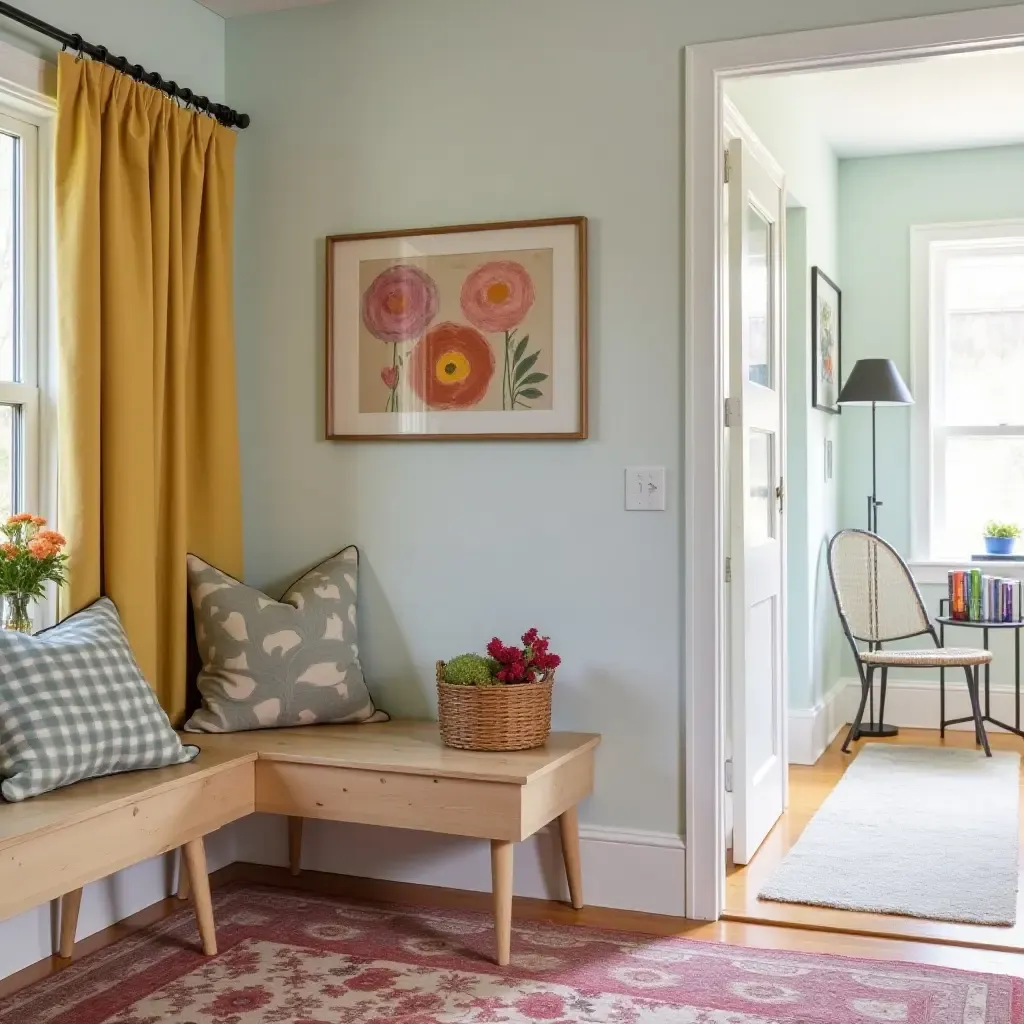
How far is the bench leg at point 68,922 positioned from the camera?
2.87 m

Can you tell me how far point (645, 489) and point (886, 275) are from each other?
Answer: 313 centimetres

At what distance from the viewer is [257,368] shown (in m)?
3.58

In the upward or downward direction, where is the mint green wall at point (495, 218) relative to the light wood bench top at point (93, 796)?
upward

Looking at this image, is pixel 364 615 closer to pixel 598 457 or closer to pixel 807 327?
pixel 598 457

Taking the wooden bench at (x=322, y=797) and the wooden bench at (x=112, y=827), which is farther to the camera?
the wooden bench at (x=322, y=797)

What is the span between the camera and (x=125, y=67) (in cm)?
306

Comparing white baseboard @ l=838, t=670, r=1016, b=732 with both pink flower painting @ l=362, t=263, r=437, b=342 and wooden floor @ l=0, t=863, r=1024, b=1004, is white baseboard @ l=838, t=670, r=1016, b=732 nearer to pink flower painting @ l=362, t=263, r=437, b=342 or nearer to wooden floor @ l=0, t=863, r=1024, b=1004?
wooden floor @ l=0, t=863, r=1024, b=1004

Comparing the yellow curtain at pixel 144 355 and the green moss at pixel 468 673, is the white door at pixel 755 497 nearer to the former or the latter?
the green moss at pixel 468 673

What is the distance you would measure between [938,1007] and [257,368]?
7.70 ft

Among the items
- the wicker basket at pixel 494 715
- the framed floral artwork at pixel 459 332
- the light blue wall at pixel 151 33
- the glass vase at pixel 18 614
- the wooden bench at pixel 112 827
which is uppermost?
the light blue wall at pixel 151 33

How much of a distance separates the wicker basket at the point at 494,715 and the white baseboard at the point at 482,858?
400 millimetres

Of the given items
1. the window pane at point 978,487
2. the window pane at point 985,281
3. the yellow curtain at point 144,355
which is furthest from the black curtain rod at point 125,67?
the window pane at point 978,487

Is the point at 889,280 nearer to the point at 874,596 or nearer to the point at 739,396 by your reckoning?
the point at 874,596

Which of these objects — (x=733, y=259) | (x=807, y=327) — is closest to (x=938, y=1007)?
(x=733, y=259)
